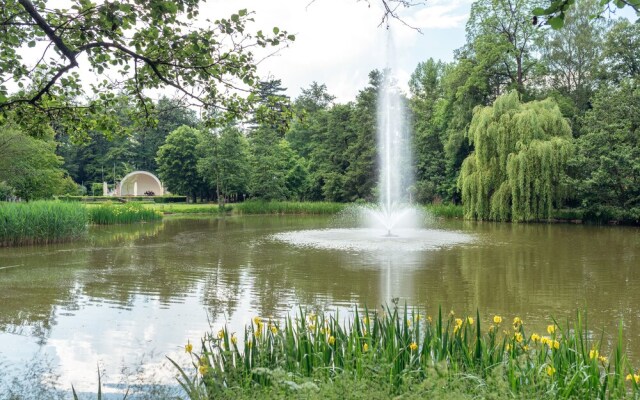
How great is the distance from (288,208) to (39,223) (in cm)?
2127

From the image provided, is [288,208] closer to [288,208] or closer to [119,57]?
[288,208]

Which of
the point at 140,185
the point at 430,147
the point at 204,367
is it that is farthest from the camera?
the point at 140,185

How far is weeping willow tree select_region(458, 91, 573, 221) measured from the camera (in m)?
24.0

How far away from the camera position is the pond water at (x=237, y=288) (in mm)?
5859

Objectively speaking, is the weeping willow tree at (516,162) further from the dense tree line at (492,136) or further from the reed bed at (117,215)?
the reed bed at (117,215)

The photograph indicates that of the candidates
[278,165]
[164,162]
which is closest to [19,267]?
[278,165]

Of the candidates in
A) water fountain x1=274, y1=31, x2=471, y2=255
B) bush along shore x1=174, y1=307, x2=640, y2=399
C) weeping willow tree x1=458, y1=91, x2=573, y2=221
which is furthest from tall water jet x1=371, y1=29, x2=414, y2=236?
bush along shore x1=174, y1=307, x2=640, y2=399

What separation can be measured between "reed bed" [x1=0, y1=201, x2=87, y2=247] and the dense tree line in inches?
168

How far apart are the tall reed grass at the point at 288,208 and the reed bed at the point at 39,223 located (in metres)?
19.5

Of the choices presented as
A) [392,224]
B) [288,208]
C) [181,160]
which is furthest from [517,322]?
[181,160]

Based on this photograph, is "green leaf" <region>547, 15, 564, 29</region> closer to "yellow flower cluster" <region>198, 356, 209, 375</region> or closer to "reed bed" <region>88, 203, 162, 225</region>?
"yellow flower cluster" <region>198, 356, 209, 375</region>

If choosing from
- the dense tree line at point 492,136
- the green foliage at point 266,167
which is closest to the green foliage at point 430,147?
the dense tree line at point 492,136

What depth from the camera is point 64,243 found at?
16.3 m

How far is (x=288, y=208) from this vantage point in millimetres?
35906
